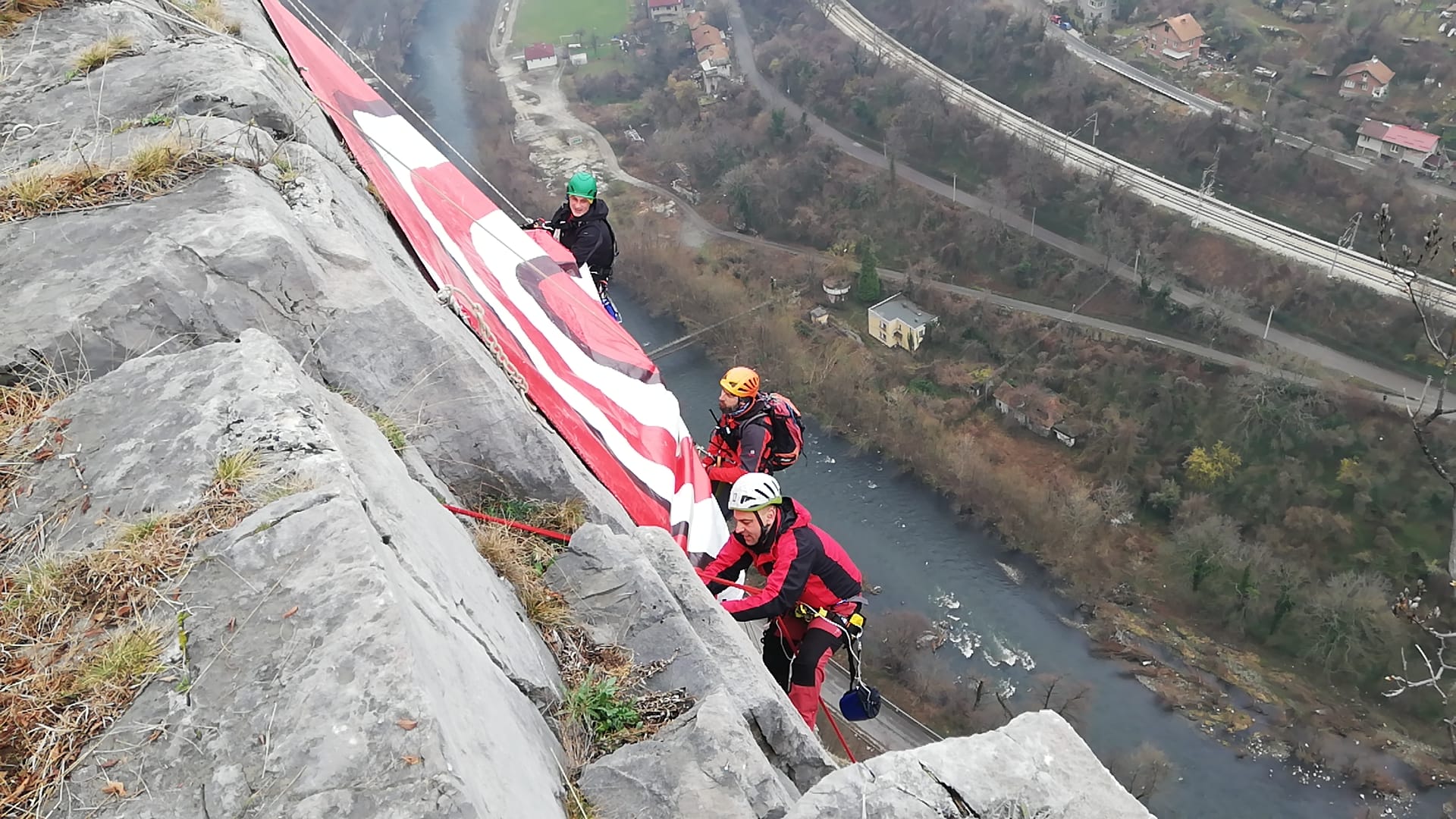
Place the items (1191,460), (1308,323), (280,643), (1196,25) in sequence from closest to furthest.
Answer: (280,643), (1191,460), (1308,323), (1196,25)

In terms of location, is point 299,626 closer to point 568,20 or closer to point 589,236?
point 589,236

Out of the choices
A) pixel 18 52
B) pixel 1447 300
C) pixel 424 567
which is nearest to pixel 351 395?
pixel 424 567

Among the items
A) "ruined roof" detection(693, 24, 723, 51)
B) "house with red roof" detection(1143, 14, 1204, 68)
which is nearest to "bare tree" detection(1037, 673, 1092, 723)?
"house with red roof" detection(1143, 14, 1204, 68)

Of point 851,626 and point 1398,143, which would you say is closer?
point 851,626

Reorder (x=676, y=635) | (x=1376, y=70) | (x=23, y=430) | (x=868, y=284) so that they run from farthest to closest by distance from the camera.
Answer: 1. (x=868, y=284)
2. (x=1376, y=70)
3. (x=676, y=635)
4. (x=23, y=430)

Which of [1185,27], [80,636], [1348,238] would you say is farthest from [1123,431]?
[80,636]

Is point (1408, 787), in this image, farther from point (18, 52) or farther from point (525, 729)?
point (18, 52)
